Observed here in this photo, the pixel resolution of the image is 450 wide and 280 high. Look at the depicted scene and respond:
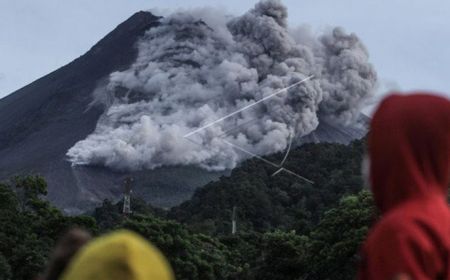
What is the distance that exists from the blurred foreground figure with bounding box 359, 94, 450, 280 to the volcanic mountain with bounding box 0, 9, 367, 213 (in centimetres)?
7095

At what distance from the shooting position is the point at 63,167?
278ft

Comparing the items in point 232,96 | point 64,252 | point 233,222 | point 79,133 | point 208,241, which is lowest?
point 232,96

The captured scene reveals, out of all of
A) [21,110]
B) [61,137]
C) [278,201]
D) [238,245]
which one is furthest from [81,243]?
[21,110]

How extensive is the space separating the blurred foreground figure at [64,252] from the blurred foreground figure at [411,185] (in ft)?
2.17

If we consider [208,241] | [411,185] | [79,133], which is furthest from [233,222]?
[79,133]

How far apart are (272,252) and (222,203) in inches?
1009

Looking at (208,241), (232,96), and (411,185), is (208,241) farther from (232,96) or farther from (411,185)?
(232,96)

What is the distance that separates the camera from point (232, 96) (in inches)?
3784

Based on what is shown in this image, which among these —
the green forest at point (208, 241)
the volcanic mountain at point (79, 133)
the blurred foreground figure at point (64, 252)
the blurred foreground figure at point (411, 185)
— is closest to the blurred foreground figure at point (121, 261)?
the blurred foreground figure at point (64, 252)

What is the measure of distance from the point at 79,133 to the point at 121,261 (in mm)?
94792

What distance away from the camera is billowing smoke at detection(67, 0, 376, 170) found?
87.3m

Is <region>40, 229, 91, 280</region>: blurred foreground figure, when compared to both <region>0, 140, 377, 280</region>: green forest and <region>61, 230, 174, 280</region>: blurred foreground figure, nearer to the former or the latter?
<region>61, 230, 174, 280</region>: blurred foreground figure

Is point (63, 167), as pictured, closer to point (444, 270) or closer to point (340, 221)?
point (340, 221)

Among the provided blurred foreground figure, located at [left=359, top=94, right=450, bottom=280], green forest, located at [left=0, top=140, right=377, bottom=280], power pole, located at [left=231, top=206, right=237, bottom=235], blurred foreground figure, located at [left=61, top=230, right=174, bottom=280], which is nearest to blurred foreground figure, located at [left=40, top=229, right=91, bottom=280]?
blurred foreground figure, located at [left=61, top=230, right=174, bottom=280]
